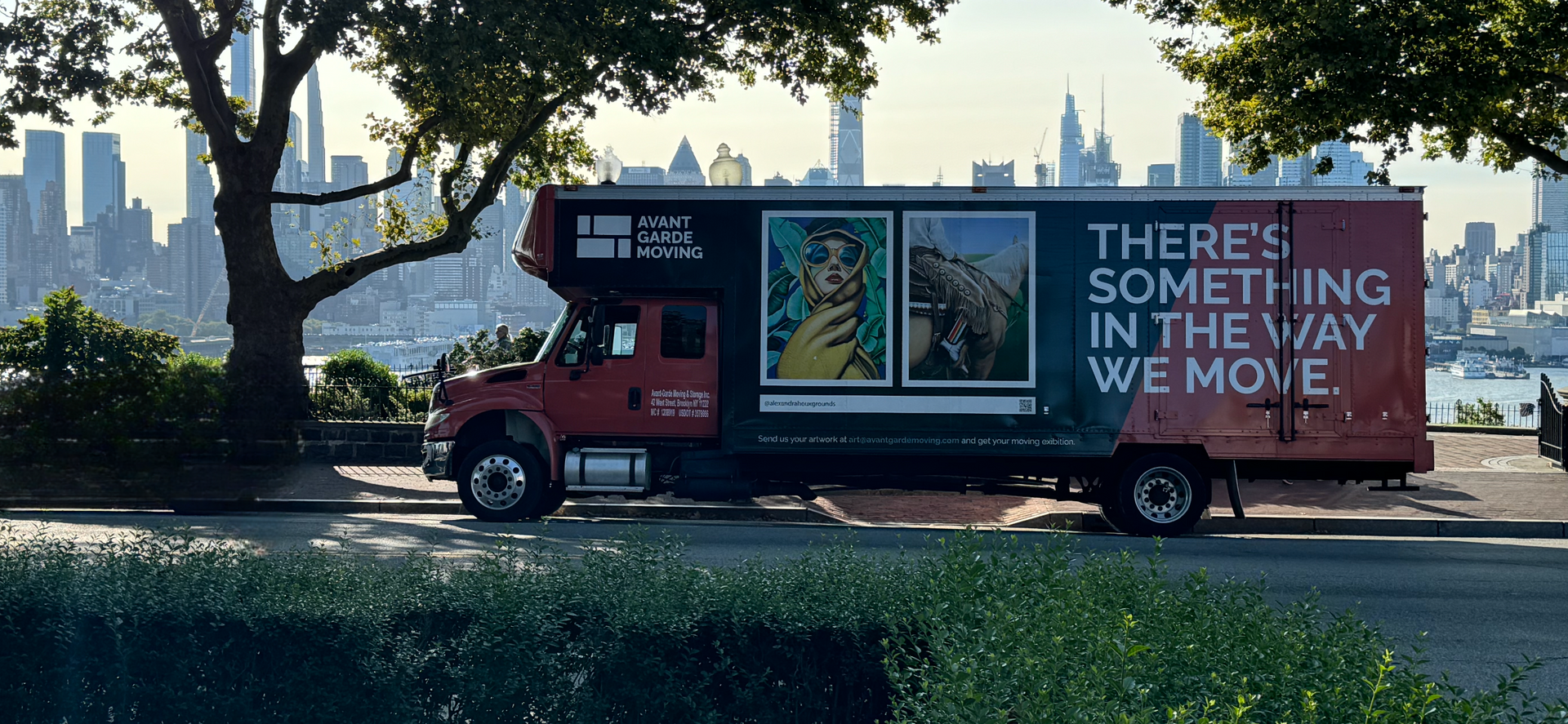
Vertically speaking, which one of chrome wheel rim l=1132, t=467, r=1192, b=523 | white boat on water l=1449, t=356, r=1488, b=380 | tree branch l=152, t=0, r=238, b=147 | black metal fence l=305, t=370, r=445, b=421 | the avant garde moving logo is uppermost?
tree branch l=152, t=0, r=238, b=147

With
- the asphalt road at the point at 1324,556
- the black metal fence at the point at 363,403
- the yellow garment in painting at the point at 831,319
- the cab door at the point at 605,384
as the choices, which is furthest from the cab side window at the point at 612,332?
the black metal fence at the point at 363,403

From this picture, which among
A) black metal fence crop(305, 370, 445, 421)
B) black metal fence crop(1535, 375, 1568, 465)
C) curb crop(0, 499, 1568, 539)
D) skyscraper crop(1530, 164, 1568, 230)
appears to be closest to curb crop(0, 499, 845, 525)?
curb crop(0, 499, 1568, 539)

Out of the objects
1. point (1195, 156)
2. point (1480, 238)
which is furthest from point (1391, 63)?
point (1480, 238)

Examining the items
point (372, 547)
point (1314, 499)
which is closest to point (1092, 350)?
point (1314, 499)

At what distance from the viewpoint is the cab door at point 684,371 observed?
12375 millimetres

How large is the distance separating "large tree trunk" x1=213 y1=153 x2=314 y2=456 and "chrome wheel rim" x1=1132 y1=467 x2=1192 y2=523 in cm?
1286

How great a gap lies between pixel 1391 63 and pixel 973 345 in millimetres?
7079

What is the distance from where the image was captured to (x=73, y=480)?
14578 mm

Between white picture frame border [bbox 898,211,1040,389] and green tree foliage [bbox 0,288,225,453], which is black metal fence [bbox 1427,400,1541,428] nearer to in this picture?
white picture frame border [bbox 898,211,1040,389]

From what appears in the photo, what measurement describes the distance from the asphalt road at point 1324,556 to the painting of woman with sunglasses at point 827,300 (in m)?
1.78

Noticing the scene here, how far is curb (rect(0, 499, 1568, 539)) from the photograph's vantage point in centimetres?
1301

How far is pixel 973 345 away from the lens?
39.1ft

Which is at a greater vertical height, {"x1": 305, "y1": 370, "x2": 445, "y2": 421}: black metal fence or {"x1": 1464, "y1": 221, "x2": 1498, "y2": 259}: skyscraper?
{"x1": 1464, "y1": 221, "x2": 1498, "y2": 259}: skyscraper

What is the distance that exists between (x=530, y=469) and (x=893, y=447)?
12.9 ft
